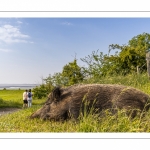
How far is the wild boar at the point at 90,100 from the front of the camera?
6.59 metres

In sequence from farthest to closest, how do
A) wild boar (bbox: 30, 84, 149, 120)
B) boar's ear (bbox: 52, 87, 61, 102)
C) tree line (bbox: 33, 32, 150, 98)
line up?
1. tree line (bbox: 33, 32, 150, 98)
2. boar's ear (bbox: 52, 87, 61, 102)
3. wild boar (bbox: 30, 84, 149, 120)

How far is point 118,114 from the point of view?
5.84 metres

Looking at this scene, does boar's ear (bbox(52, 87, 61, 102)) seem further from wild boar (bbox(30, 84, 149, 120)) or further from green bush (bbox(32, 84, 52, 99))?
green bush (bbox(32, 84, 52, 99))

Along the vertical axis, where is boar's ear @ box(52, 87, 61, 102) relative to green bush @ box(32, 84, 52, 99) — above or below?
→ above

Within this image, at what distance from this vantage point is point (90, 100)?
265 inches

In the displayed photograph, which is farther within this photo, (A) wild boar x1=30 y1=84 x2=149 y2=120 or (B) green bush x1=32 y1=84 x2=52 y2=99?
(B) green bush x1=32 y1=84 x2=52 y2=99

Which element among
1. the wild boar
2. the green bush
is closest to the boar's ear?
the wild boar

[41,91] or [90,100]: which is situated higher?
[90,100]

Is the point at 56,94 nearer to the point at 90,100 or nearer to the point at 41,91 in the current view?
the point at 90,100

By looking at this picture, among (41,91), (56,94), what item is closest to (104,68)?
(41,91)

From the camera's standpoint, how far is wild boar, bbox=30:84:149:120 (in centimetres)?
659

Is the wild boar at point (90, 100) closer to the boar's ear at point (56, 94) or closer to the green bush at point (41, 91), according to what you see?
the boar's ear at point (56, 94)
